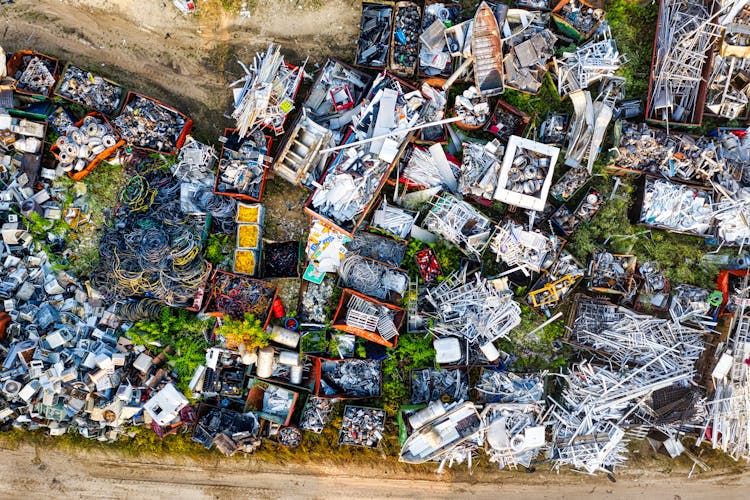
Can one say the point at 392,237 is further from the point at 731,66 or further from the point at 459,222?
the point at 731,66

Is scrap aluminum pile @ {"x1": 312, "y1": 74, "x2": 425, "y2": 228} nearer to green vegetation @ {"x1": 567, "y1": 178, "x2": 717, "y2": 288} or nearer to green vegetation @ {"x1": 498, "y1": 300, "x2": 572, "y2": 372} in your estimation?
green vegetation @ {"x1": 498, "y1": 300, "x2": 572, "y2": 372}

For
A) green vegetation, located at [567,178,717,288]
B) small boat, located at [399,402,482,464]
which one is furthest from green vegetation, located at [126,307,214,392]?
green vegetation, located at [567,178,717,288]

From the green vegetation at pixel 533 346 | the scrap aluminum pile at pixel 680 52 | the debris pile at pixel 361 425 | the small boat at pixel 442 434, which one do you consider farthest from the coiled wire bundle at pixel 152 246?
the scrap aluminum pile at pixel 680 52

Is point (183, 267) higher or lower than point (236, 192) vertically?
lower

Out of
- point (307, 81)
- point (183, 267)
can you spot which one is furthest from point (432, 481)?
point (307, 81)

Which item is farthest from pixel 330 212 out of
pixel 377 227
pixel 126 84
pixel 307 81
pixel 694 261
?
pixel 694 261

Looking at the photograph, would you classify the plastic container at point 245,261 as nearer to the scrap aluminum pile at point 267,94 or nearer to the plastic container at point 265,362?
the plastic container at point 265,362

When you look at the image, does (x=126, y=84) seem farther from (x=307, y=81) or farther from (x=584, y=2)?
(x=584, y=2)

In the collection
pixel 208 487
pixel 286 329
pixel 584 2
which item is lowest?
pixel 208 487

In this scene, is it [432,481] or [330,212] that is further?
[432,481]
